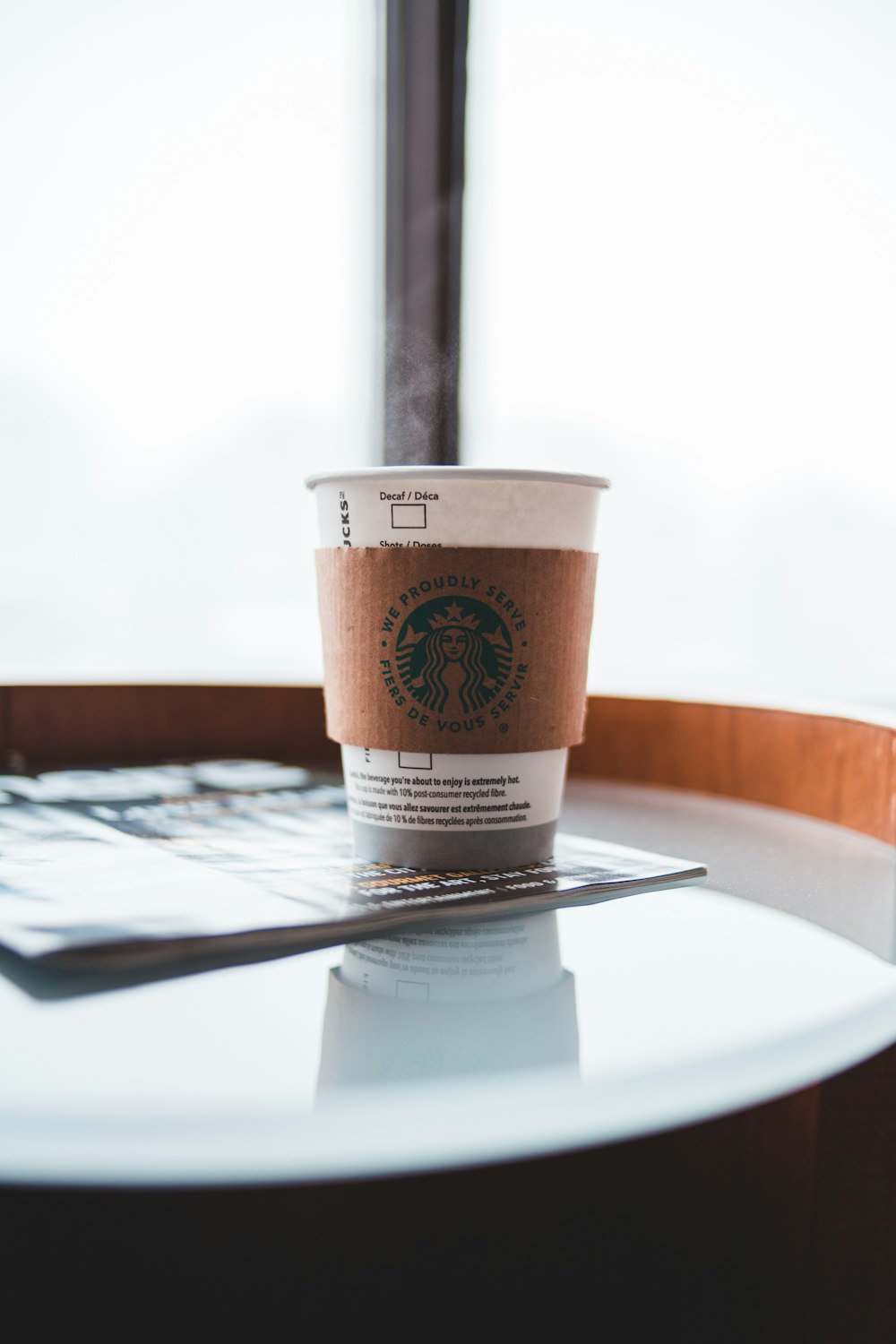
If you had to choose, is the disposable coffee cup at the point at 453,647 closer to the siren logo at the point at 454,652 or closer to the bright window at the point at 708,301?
the siren logo at the point at 454,652

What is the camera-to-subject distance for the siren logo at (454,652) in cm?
48

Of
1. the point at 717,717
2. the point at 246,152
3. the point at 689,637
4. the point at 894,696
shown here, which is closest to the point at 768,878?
the point at 717,717

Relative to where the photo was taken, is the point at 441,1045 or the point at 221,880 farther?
the point at 221,880

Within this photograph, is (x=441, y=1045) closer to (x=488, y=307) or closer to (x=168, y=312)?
(x=488, y=307)

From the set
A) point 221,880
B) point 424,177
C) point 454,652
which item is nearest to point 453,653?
point 454,652

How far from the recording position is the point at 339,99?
52.2 inches

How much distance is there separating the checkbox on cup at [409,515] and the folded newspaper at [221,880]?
0.17 meters

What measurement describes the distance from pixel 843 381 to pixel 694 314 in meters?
0.23

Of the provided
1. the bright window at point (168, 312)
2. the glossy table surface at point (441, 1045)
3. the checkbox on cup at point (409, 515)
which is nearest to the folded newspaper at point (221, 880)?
the glossy table surface at point (441, 1045)

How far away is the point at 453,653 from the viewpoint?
1.59 feet

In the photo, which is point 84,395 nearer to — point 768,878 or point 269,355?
point 269,355

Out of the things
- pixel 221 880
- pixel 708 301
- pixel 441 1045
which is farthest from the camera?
pixel 708 301

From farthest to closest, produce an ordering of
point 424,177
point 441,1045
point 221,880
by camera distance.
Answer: point 424,177 < point 221,880 < point 441,1045

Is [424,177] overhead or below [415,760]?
overhead
